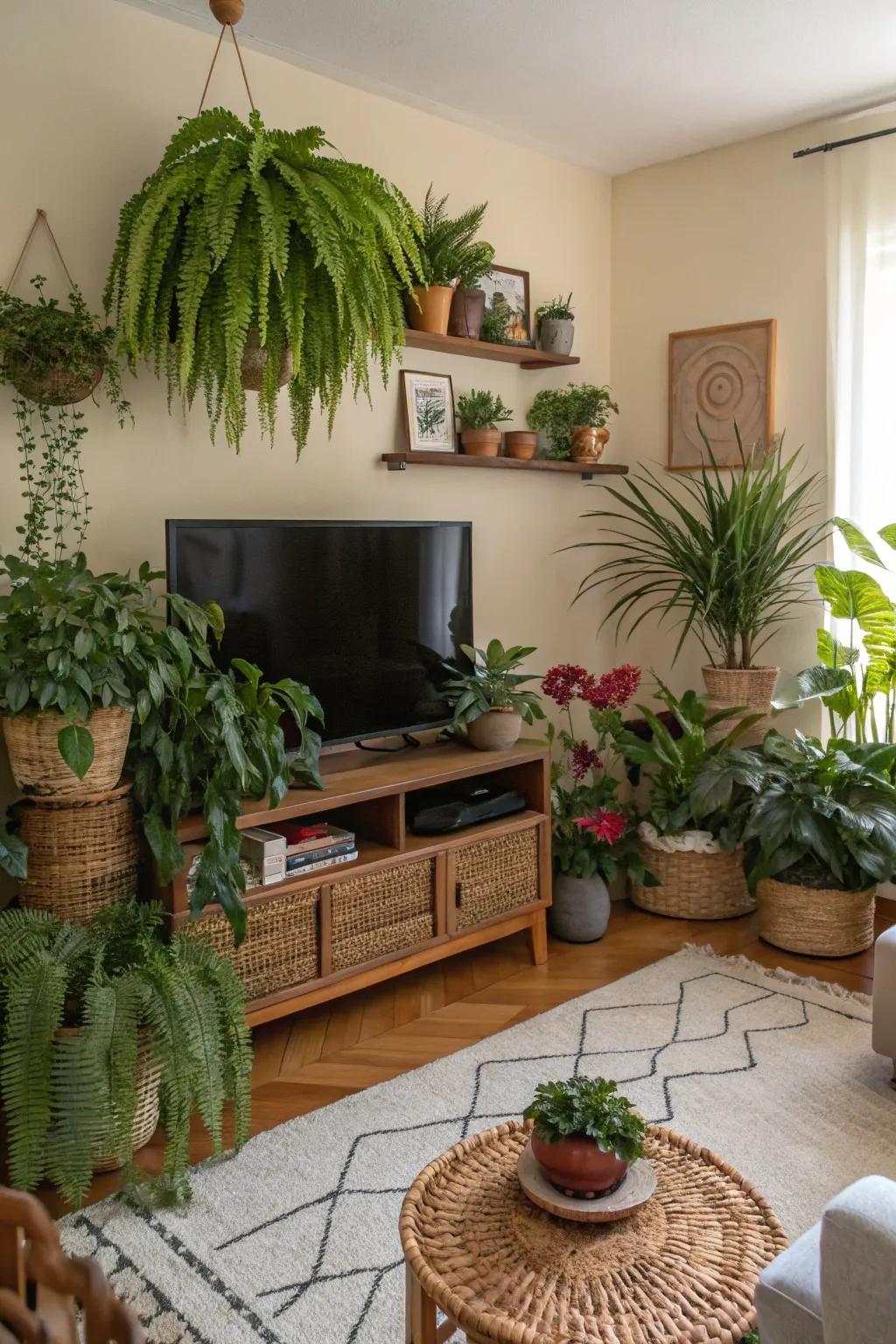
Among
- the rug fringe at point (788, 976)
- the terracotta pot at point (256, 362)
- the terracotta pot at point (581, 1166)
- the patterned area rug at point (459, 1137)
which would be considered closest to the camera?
the terracotta pot at point (581, 1166)

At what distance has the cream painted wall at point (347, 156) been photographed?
2588mm

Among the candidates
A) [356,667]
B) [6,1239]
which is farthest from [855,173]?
[6,1239]

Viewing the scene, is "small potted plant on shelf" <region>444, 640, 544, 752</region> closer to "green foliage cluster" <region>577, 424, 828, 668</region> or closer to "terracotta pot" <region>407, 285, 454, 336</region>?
"green foliage cluster" <region>577, 424, 828, 668</region>

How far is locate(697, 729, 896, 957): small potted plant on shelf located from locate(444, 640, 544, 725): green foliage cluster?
66 cm

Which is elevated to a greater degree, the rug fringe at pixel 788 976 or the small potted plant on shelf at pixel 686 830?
the small potted plant on shelf at pixel 686 830

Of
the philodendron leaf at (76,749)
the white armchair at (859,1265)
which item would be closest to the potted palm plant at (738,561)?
the philodendron leaf at (76,749)

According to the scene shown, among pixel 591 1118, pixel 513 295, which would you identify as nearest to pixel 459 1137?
pixel 591 1118

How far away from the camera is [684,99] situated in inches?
134

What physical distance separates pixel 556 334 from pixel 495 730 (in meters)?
1.52

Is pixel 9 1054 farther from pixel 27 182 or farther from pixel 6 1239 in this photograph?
pixel 27 182

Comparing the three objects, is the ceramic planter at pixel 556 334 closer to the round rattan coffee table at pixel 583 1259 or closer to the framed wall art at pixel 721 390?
the framed wall art at pixel 721 390

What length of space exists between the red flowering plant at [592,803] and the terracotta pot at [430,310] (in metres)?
1.13

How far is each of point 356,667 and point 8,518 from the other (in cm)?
100

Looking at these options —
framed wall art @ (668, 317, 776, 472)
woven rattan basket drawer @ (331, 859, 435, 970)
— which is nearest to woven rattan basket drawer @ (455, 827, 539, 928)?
woven rattan basket drawer @ (331, 859, 435, 970)
